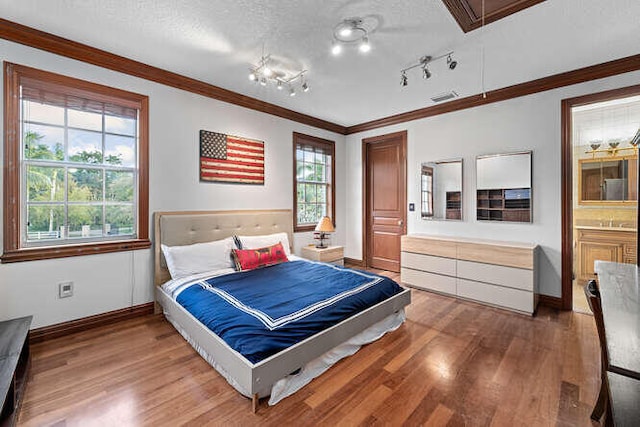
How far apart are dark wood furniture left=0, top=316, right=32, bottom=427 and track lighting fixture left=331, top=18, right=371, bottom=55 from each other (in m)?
3.06

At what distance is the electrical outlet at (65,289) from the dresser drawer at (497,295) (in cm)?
417

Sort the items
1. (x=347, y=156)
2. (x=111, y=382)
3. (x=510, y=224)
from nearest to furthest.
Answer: (x=111, y=382) < (x=510, y=224) < (x=347, y=156)

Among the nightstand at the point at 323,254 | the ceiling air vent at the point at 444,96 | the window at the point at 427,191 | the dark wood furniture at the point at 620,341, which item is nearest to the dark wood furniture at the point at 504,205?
the window at the point at 427,191

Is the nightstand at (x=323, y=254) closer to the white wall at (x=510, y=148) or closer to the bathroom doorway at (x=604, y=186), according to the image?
the white wall at (x=510, y=148)

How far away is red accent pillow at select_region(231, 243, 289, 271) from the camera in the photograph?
10.4ft

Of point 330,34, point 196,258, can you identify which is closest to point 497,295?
point 330,34

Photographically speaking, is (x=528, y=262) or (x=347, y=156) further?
(x=347, y=156)

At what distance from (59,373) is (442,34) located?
155 inches

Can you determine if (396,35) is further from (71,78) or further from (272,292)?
(71,78)

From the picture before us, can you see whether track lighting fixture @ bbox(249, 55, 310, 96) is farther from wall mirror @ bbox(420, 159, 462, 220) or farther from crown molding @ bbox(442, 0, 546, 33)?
wall mirror @ bbox(420, 159, 462, 220)

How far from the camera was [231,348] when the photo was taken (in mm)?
1766

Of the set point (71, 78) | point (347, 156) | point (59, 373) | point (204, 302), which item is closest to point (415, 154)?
point (347, 156)

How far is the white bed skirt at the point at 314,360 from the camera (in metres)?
1.77

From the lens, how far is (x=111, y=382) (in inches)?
75.6
